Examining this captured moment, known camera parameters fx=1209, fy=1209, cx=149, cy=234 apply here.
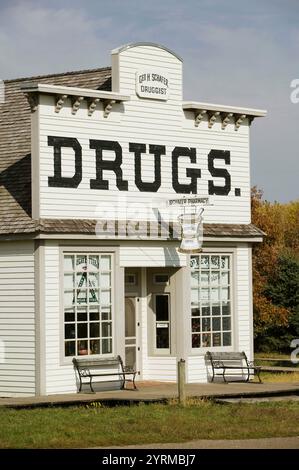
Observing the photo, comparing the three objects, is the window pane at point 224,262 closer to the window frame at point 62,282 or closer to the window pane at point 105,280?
the window frame at point 62,282

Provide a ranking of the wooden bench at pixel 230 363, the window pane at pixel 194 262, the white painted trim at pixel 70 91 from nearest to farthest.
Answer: the white painted trim at pixel 70 91
the wooden bench at pixel 230 363
the window pane at pixel 194 262

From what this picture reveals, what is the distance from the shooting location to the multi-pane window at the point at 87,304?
26.8 metres

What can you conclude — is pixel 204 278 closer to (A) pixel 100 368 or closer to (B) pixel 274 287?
(A) pixel 100 368

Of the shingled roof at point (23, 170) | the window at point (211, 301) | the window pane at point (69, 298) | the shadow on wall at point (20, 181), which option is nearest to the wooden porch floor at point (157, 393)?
the window at point (211, 301)

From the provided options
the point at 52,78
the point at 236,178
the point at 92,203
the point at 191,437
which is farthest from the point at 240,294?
the point at 191,437

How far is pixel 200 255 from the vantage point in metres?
29.7

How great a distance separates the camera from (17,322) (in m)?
26.5

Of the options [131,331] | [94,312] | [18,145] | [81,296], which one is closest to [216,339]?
[131,331]

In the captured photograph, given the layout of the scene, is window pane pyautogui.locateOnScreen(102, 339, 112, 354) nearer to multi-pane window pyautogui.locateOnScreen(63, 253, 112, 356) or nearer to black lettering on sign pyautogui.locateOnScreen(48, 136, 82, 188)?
multi-pane window pyautogui.locateOnScreen(63, 253, 112, 356)

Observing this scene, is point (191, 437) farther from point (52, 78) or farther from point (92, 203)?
point (52, 78)

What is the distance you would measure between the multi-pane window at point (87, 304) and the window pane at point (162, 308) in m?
2.28

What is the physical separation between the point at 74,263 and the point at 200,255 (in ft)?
13.0

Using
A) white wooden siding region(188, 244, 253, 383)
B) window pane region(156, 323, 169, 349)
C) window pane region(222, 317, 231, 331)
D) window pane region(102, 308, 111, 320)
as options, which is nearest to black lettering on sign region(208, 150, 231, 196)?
white wooden siding region(188, 244, 253, 383)

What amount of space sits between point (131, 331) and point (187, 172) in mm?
4132
